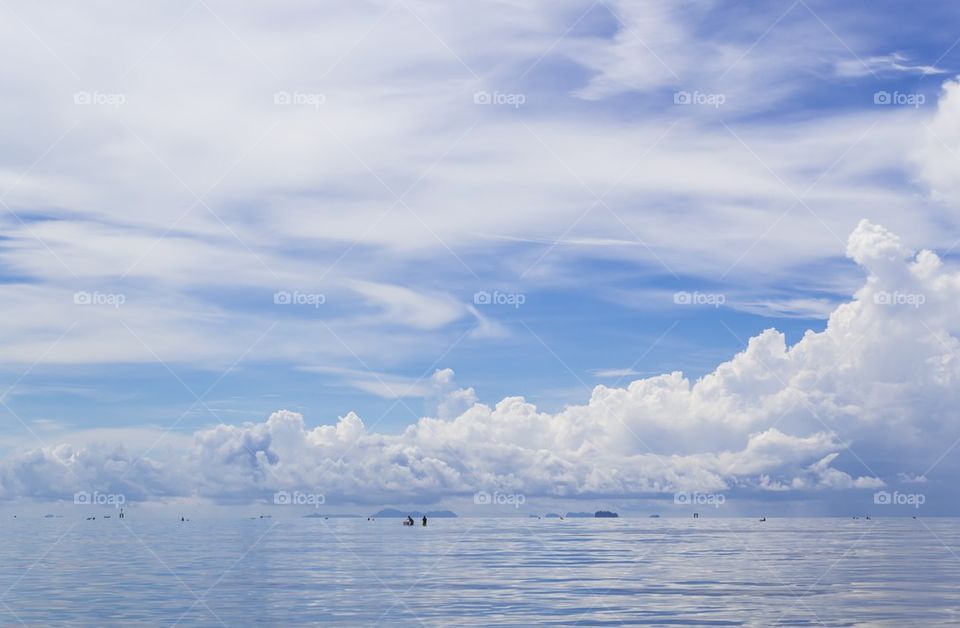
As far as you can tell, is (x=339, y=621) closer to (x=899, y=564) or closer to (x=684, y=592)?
(x=684, y=592)

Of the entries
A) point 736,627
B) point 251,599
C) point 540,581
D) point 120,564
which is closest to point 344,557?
point 120,564

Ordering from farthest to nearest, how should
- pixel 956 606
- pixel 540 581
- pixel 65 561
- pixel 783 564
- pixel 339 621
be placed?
pixel 65 561 → pixel 783 564 → pixel 540 581 → pixel 956 606 → pixel 339 621

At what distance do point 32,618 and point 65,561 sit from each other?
47.6 meters

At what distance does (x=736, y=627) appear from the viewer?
4375 centimetres

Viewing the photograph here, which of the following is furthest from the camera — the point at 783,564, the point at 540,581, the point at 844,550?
the point at 844,550

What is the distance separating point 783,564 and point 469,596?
1433 inches

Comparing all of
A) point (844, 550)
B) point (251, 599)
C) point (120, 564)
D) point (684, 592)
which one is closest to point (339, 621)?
point (251, 599)

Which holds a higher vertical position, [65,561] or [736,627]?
[65,561]

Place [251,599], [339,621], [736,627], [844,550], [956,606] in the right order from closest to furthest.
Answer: [736,627] < [339,621] < [956,606] < [251,599] < [844,550]

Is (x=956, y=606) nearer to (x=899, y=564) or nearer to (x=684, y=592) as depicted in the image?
(x=684, y=592)

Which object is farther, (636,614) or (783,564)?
(783,564)

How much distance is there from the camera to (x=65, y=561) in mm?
92000

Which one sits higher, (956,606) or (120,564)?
(120,564)

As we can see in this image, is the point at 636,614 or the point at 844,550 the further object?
the point at 844,550
